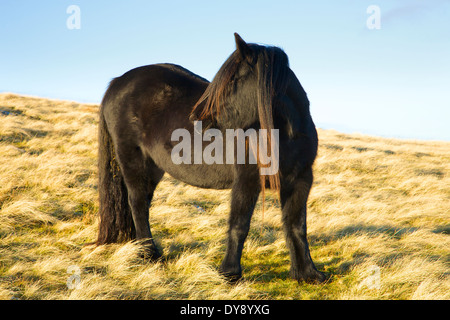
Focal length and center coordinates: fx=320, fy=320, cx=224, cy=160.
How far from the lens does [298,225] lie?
11.2 ft

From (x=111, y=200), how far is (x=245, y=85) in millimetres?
2427

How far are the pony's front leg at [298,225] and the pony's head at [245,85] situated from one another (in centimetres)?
33

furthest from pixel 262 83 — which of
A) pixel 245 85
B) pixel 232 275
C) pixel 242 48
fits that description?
pixel 232 275

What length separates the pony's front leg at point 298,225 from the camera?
3.36 m

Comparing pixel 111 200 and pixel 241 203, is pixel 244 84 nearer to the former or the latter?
pixel 241 203

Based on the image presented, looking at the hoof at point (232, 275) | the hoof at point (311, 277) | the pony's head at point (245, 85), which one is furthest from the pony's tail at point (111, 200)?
the hoof at point (311, 277)

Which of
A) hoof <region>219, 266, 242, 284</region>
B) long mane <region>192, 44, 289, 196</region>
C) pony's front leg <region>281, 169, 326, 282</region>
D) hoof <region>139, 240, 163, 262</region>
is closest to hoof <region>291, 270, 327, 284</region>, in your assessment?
pony's front leg <region>281, 169, 326, 282</region>

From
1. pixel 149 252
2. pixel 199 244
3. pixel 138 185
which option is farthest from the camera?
pixel 199 244

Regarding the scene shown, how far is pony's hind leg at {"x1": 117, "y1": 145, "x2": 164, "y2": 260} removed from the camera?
161 inches
